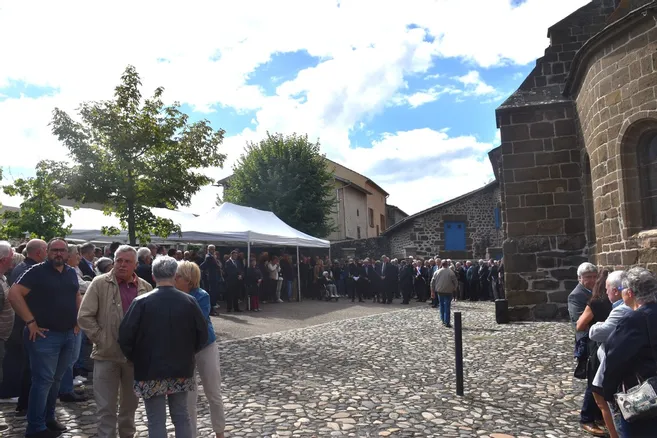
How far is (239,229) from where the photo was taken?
16172mm

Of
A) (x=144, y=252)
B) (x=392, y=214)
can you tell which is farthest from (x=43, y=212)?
(x=392, y=214)

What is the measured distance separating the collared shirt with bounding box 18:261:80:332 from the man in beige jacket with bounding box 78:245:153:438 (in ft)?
2.32

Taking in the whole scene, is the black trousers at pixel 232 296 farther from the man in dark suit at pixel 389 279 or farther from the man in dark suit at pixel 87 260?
the man in dark suit at pixel 87 260

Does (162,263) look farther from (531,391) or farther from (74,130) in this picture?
(74,130)

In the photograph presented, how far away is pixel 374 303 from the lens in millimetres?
19969

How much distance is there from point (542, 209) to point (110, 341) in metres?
10.9

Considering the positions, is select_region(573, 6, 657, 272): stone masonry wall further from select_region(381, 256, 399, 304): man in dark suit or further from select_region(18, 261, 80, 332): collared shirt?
select_region(381, 256, 399, 304): man in dark suit

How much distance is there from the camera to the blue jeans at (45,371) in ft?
15.2

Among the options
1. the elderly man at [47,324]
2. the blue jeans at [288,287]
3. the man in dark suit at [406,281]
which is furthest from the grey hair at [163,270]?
the man in dark suit at [406,281]

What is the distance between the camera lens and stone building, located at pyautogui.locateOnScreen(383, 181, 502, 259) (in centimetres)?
2848

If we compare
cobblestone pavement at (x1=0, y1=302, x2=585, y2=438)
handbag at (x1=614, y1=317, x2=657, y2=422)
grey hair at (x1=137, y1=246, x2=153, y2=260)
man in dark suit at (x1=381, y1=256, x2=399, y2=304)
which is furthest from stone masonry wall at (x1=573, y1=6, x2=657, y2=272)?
man in dark suit at (x1=381, y1=256, x2=399, y2=304)

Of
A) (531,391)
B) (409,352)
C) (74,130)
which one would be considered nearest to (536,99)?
(409,352)

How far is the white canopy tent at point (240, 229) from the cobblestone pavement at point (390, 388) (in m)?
5.79

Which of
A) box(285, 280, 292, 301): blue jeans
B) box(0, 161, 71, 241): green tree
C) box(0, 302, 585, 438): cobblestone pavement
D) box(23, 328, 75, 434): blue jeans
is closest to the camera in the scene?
box(23, 328, 75, 434): blue jeans
